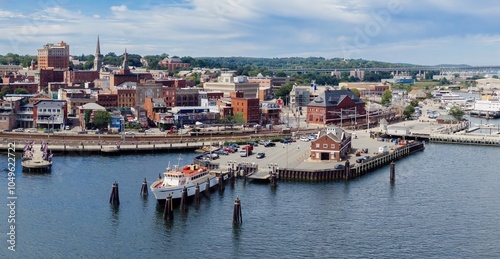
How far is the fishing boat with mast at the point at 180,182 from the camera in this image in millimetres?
27180

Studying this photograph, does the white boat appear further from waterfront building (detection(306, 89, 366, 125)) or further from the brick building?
waterfront building (detection(306, 89, 366, 125))

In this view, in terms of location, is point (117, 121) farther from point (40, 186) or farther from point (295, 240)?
point (295, 240)

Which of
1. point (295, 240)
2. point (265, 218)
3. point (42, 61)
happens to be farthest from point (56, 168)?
point (42, 61)

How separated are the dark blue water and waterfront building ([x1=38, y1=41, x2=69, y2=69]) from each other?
5899 cm

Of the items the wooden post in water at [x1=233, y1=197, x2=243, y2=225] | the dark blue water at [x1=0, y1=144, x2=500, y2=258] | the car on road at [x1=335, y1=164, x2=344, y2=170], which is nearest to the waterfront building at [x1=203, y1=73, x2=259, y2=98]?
the car on road at [x1=335, y1=164, x2=344, y2=170]

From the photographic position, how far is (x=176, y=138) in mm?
45625

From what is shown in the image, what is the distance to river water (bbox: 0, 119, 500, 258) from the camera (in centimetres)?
2184

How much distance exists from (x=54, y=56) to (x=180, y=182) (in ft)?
223

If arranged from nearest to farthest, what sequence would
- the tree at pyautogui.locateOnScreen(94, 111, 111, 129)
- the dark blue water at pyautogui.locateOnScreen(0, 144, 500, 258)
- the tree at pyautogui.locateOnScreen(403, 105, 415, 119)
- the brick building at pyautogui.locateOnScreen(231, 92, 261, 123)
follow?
the dark blue water at pyautogui.locateOnScreen(0, 144, 500, 258)
the tree at pyautogui.locateOnScreen(94, 111, 111, 129)
the brick building at pyautogui.locateOnScreen(231, 92, 261, 123)
the tree at pyautogui.locateOnScreen(403, 105, 415, 119)

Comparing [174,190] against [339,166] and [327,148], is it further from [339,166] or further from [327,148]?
[327,148]

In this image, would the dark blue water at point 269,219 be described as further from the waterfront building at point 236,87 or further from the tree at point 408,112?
the waterfront building at point 236,87

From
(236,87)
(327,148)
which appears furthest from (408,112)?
(327,148)

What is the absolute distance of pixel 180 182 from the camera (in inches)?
1096

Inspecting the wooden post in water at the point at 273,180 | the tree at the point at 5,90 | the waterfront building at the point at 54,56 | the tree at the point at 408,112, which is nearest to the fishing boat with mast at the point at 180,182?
the wooden post in water at the point at 273,180
